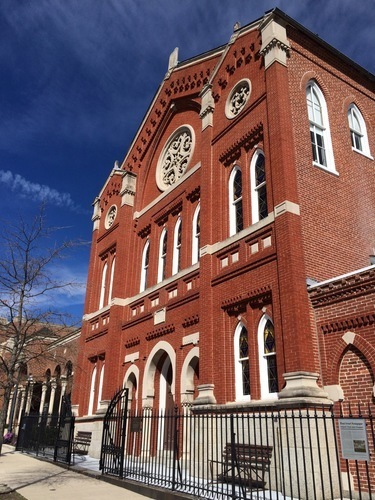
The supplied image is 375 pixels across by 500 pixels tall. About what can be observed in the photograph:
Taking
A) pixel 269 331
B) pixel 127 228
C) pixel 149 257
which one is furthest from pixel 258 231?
pixel 127 228


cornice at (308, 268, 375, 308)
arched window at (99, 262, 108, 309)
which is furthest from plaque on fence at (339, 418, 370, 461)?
arched window at (99, 262, 108, 309)

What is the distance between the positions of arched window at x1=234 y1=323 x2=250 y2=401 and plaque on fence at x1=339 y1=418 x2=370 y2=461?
4943mm

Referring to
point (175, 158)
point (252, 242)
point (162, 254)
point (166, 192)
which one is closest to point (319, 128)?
point (252, 242)

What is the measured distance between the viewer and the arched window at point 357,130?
50.1 ft

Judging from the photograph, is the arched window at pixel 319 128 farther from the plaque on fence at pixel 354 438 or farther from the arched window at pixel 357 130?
the plaque on fence at pixel 354 438

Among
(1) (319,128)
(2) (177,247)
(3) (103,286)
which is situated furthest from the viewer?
(3) (103,286)

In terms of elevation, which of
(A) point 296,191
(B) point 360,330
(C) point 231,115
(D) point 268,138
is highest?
(C) point 231,115

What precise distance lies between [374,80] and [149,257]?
1120 cm

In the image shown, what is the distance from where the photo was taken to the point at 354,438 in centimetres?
652

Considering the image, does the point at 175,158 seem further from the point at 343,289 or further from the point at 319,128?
the point at 343,289

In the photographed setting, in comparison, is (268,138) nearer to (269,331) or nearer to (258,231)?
(258,231)

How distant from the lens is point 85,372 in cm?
2100

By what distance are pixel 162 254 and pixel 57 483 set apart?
9838 millimetres

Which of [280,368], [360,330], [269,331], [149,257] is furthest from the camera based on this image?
[149,257]
